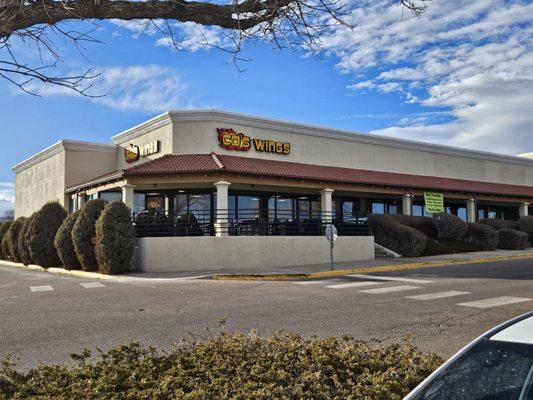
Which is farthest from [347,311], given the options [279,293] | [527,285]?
[527,285]

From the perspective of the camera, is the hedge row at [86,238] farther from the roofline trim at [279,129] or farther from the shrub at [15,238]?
the roofline trim at [279,129]

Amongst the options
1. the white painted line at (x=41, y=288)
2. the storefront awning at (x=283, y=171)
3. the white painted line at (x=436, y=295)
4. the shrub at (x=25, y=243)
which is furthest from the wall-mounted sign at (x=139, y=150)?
the white painted line at (x=436, y=295)

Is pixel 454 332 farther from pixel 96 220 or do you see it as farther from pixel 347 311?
pixel 96 220

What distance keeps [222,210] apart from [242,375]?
59.3ft

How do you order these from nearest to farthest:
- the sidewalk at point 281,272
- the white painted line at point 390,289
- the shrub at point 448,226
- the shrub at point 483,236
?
the white painted line at point 390,289 < the sidewalk at point 281,272 < the shrub at point 448,226 < the shrub at point 483,236

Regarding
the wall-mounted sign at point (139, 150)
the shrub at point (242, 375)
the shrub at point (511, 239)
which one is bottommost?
the shrub at point (242, 375)

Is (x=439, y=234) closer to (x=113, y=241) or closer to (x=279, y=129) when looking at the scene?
(x=279, y=129)

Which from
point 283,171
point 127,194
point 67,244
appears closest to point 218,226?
point 283,171

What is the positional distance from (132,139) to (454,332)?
24945 millimetres

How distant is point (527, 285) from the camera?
→ 13867mm

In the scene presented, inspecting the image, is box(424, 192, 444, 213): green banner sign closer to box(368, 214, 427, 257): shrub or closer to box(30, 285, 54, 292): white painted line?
box(368, 214, 427, 257): shrub

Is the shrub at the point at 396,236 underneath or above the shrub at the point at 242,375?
above

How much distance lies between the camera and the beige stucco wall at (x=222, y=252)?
813 inches

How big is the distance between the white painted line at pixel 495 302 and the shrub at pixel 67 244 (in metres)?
16.4
